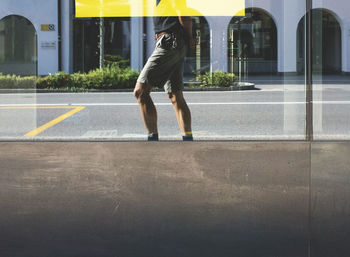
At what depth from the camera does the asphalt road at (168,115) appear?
244 inches

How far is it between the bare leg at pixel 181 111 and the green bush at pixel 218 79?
0.84 ft

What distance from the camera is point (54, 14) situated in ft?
20.2

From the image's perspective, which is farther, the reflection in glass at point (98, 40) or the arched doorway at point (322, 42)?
the arched doorway at point (322, 42)

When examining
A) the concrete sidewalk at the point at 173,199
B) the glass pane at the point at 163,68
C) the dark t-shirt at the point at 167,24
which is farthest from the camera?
the glass pane at the point at 163,68

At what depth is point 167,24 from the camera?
584 centimetres

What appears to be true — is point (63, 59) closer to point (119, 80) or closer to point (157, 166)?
point (119, 80)

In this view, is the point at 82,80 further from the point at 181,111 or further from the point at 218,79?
the point at 218,79

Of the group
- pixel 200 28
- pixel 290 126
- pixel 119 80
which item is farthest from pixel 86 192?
pixel 290 126

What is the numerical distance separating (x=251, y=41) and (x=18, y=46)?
7.56 feet

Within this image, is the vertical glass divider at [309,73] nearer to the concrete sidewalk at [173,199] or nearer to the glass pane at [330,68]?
the glass pane at [330,68]

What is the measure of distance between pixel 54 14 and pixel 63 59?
44cm

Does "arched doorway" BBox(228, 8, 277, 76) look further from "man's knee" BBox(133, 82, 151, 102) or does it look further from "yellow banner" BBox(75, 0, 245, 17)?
"man's knee" BBox(133, 82, 151, 102)

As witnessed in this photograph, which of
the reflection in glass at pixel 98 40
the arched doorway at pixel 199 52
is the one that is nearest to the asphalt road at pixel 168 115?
the arched doorway at pixel 199 52

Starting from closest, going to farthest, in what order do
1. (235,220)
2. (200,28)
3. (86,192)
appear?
(235,220)
(86,192)
(200,28)
